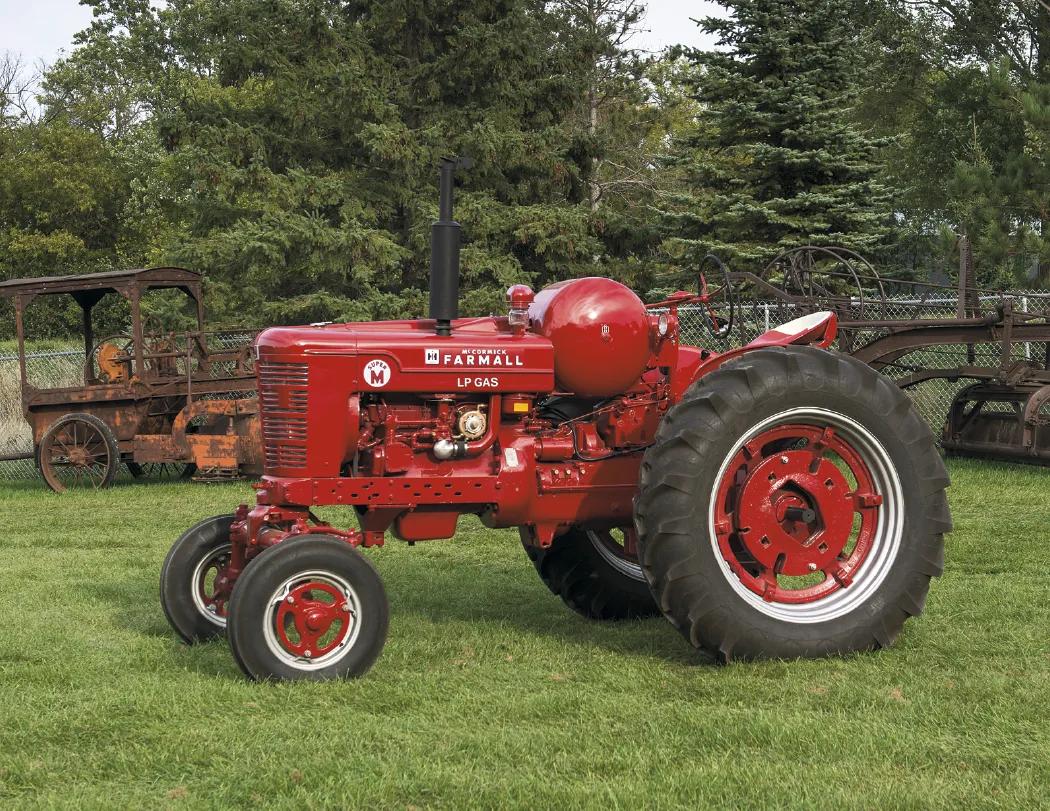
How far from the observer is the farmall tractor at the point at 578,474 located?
4.96 meters

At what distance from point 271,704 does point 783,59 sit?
668 inches

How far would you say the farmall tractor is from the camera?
496cm

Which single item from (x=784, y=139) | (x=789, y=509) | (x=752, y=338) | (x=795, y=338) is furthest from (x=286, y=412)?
(x=784, y=139)

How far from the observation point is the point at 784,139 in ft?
64.2

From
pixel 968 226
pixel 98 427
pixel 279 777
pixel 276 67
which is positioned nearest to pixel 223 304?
pixel 276 67

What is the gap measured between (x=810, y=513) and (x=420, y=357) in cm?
174

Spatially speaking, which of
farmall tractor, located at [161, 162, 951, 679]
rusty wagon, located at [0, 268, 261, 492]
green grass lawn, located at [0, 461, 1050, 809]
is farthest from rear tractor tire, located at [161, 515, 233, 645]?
rusty wagon, located at [0, 268, 261, 492]

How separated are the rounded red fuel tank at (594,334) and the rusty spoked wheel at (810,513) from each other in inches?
26.7

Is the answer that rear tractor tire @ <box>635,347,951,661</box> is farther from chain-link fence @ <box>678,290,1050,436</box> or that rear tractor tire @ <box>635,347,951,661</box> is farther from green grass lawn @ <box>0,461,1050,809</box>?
chain-link fence @ <box>678,290,1050,436</box>

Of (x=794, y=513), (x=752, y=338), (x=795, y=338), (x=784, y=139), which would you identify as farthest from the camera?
(x=784, y=139)

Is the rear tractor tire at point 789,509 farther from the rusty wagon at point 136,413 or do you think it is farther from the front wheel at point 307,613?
the rusty wagon at point 136,413

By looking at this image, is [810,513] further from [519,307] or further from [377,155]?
[377,155]

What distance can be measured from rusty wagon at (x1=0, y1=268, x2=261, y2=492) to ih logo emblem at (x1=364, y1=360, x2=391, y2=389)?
7.82 meters

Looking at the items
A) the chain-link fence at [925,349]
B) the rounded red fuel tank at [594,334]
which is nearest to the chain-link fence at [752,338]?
the chain-link fence at [925,349]
